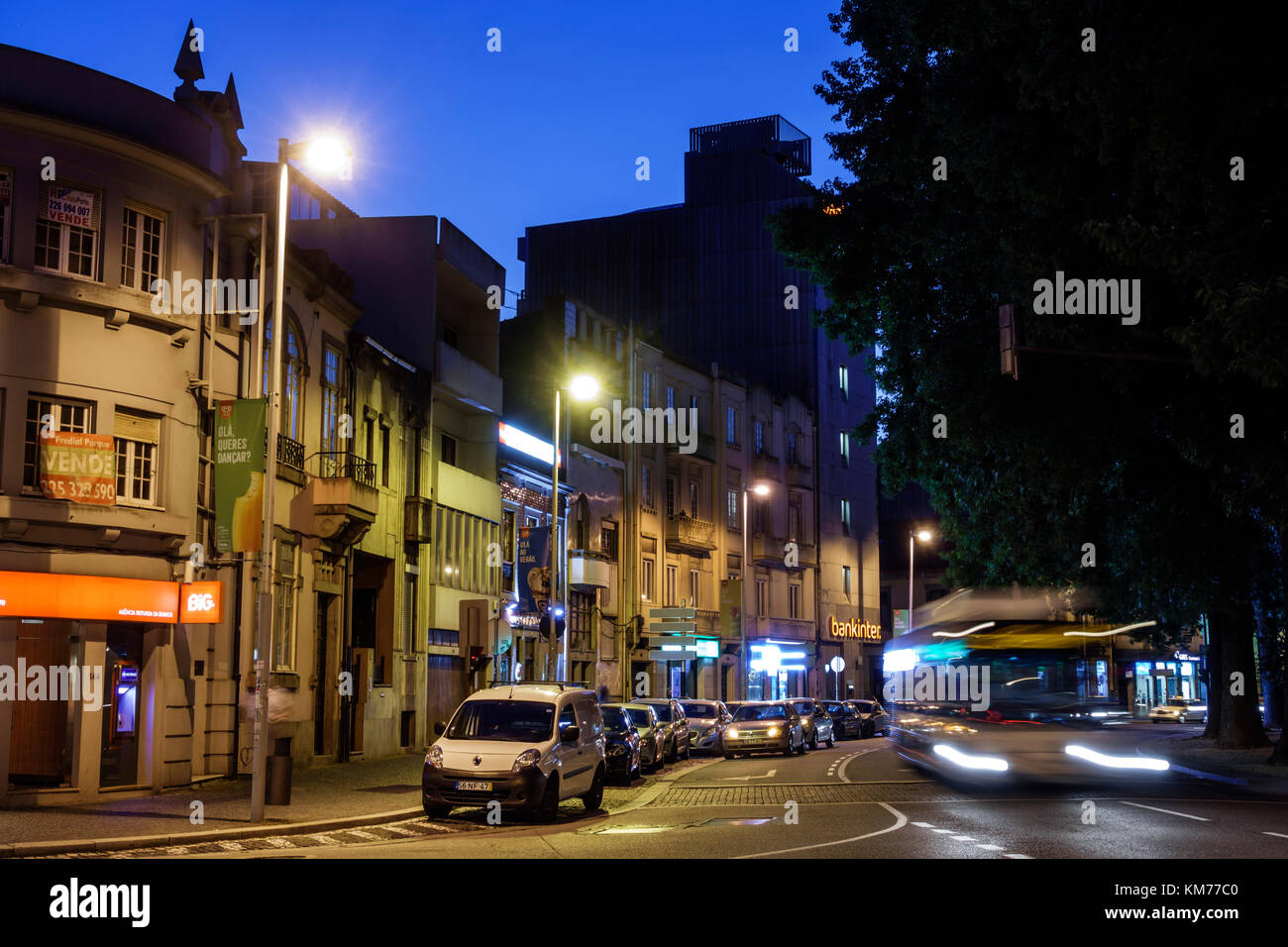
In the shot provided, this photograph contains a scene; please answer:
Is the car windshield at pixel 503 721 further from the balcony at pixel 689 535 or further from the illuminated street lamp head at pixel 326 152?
the balcony at pixel 689 535

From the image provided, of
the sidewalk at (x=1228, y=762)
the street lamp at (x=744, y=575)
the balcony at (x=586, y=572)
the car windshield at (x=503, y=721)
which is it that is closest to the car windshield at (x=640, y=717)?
the car windshield at (x=503, y=721)

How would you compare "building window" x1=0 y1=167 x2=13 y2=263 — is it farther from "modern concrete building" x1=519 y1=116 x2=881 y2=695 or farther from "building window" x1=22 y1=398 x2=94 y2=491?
"modern concrete building" x1=519 y1=116 x2=881 y2=695

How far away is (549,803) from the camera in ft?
62.4

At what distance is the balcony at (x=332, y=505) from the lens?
28297 millimetres

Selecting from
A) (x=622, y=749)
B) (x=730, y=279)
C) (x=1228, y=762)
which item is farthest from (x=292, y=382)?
(x=730, y=279)

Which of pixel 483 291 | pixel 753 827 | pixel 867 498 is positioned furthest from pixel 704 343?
pixel 753 827

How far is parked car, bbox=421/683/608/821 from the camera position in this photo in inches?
733

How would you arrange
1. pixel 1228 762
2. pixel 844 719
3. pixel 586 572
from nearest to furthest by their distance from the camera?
1. pixel 1228 762
2. pixel 586 572
3. pixel 844 719

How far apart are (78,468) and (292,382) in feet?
25.8

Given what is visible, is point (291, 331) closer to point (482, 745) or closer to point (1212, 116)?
point (482, 745)

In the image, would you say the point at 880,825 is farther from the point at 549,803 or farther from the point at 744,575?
the point at 744,575

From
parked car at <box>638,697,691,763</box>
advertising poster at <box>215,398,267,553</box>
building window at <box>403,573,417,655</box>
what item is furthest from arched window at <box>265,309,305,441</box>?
parked car at <box>638,697,691,763</box>

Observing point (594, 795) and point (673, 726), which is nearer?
point (594, 795)
